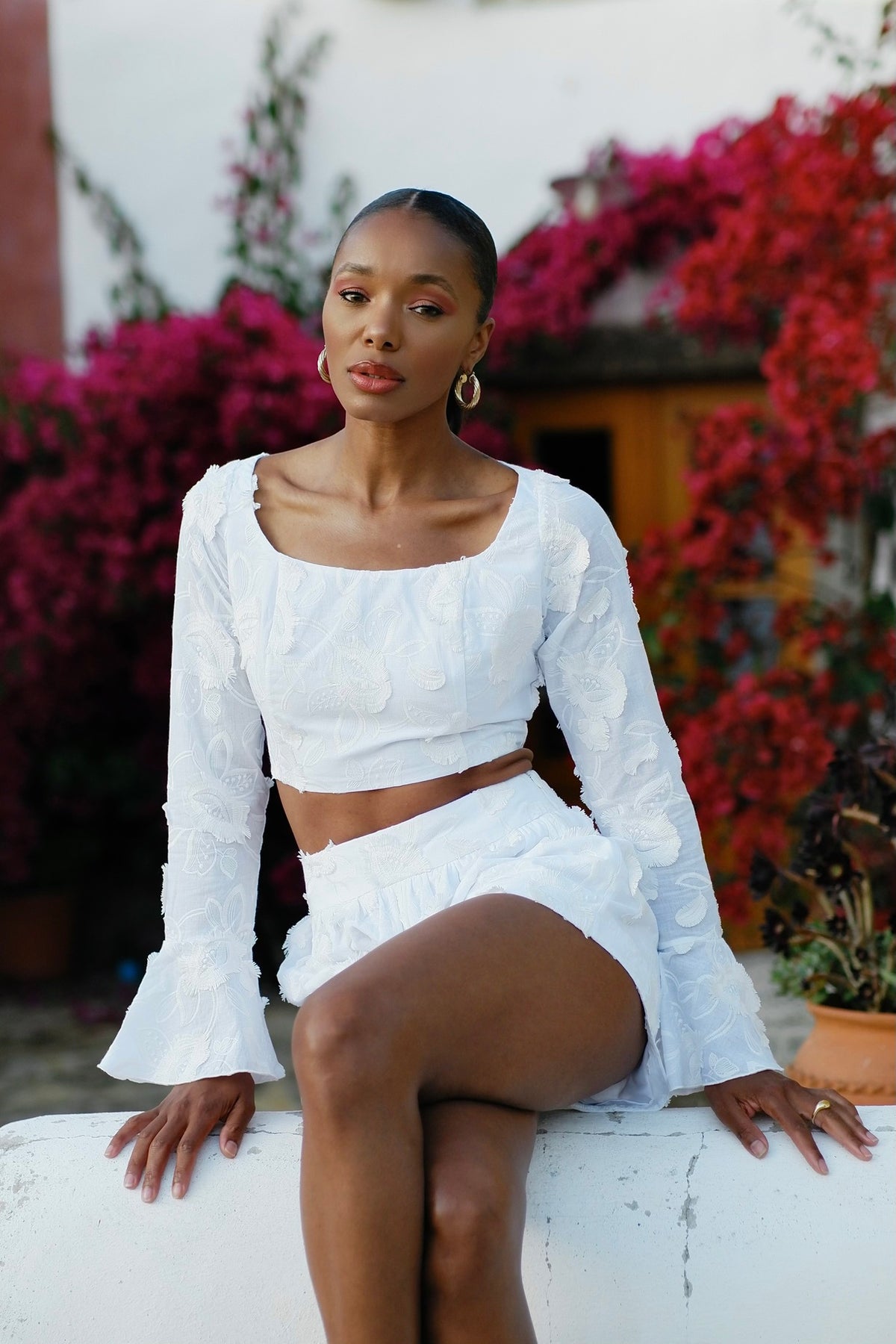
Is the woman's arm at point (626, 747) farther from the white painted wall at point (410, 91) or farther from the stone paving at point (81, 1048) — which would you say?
the white painted wall at point (410, 91)

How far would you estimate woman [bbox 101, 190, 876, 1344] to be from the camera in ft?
6.40

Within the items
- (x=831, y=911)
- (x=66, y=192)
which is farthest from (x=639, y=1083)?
(x=66, y=192)

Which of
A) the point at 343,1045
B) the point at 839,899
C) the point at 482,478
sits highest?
the point at 482,478

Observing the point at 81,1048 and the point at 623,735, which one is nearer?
the point at 623,735

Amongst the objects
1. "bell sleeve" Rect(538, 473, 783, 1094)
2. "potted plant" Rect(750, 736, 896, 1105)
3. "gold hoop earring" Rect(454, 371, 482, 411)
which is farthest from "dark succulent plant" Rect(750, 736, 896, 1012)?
"gold hoop earring" Rect(454, 371, 482, 411)

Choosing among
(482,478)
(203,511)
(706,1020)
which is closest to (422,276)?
(482,478)

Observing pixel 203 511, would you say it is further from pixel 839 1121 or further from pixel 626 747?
pixel 839 1121

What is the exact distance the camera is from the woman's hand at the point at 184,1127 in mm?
1943

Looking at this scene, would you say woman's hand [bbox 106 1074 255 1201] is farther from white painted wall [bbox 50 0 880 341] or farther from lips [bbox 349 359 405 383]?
white painted wall [bbox 50 0 880 341]

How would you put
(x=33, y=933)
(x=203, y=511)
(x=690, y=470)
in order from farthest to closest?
(x=33, y=933) → (x=690, y=470) → (x=203, y=511)

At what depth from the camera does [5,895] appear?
18.8ft

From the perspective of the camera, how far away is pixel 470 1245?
5.15 ft

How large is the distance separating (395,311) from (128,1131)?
3.81ft

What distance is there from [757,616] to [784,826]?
3.47 feet
